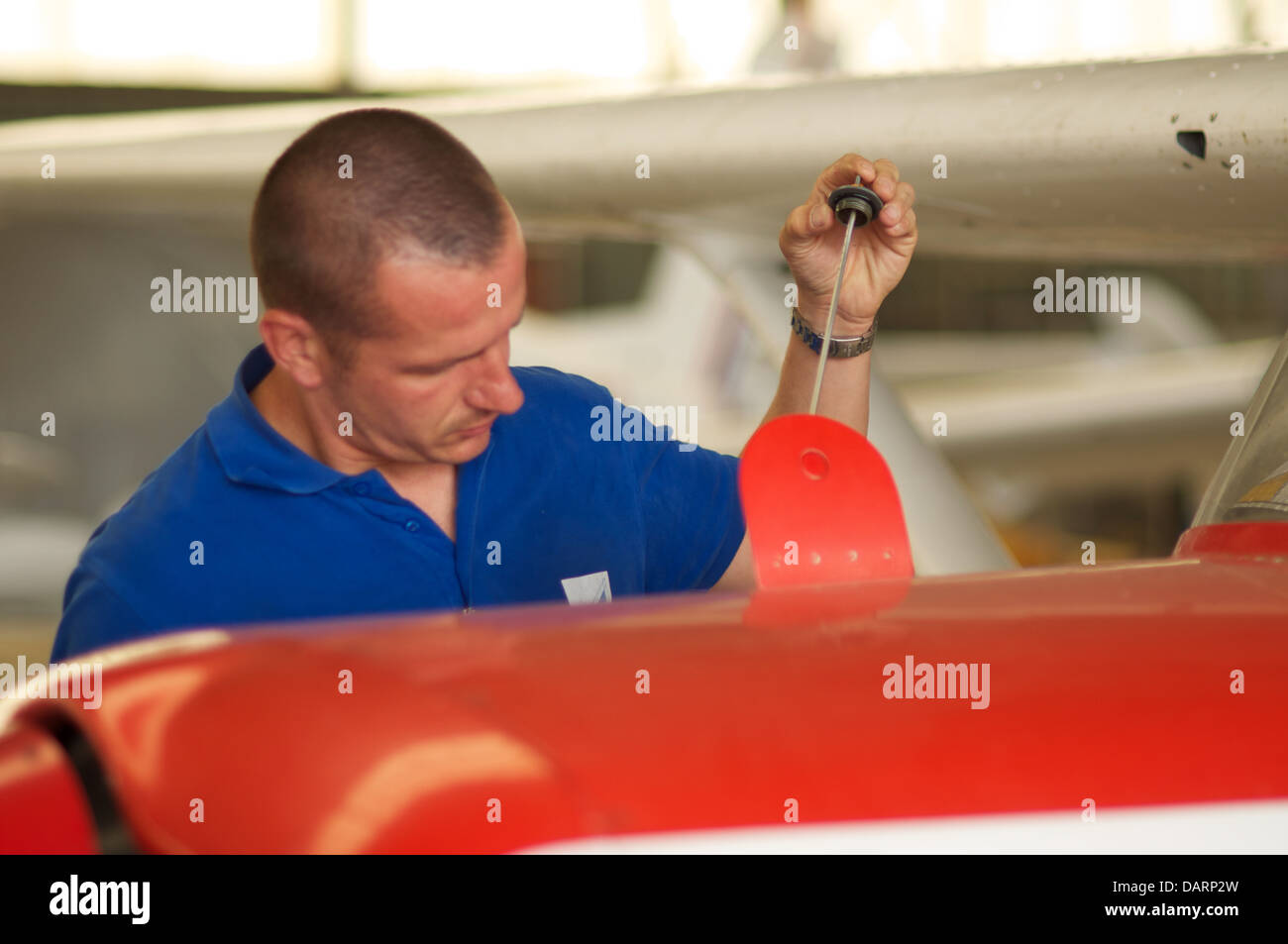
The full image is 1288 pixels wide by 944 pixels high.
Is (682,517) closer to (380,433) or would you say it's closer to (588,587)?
(588,587)

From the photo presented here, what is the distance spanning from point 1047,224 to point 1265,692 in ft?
4.11

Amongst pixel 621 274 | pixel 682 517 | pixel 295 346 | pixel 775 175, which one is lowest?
pixel 682 517

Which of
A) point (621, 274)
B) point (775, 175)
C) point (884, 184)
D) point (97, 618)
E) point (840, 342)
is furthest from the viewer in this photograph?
point (621, 274)

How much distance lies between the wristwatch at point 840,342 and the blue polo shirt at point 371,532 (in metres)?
→ 0.19

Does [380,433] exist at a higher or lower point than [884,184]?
lower

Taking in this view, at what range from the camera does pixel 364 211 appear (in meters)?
1.05

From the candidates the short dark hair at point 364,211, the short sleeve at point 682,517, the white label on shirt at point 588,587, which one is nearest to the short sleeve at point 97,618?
the short dark hair at point 364,211

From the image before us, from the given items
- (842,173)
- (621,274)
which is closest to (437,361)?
(842,173)

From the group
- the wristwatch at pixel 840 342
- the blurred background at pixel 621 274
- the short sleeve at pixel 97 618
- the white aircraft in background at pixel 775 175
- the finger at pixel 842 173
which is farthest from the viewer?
the blurred background at pixel 621 274

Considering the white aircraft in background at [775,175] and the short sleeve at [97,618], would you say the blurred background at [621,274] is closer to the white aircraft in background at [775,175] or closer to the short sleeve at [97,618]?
the white aircraft in background at [775,175]

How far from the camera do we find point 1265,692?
68cm

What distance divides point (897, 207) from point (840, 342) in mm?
171

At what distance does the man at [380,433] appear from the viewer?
1.06 metres

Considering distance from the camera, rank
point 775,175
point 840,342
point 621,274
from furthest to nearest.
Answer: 1. point 621,274
2. point 775,175
3. point 840,342
